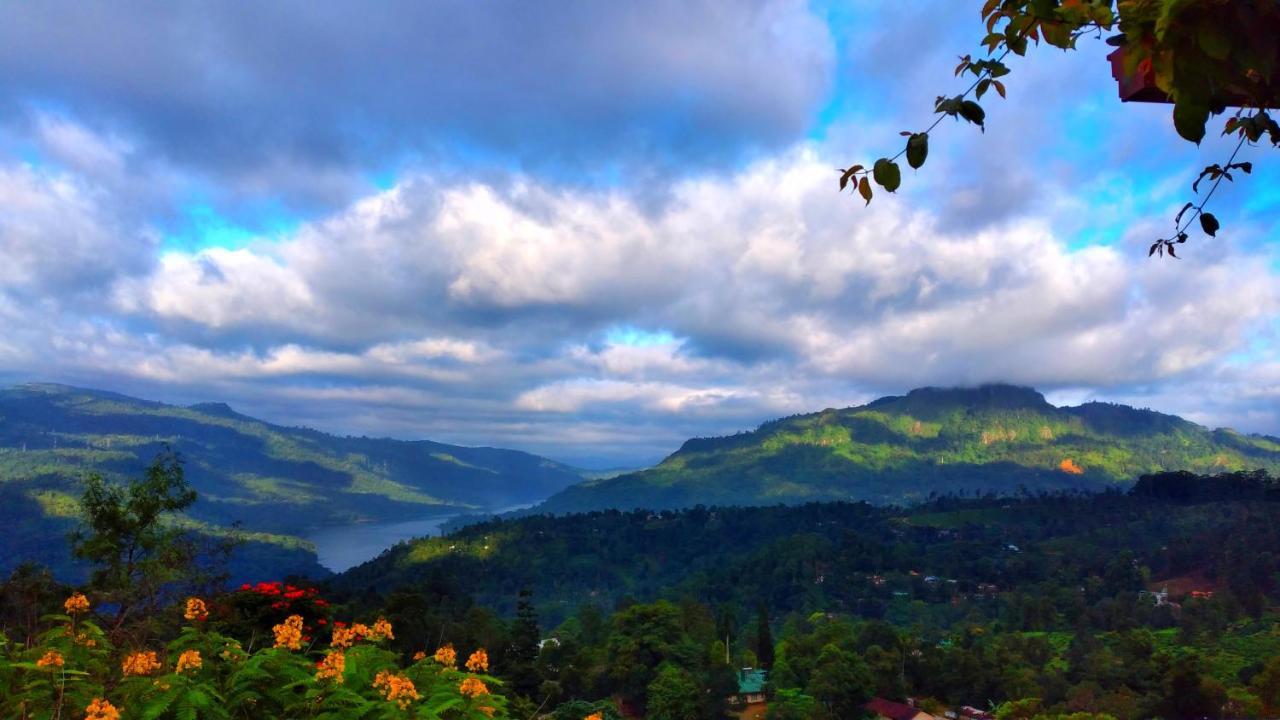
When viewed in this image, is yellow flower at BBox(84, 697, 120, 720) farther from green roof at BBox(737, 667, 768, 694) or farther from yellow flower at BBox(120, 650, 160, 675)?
green roof at BBox(737, 667, 768, 694)

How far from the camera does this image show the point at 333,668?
4.05 meters

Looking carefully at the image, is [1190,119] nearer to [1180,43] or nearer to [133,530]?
[1180,43]

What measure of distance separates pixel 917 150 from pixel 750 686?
193 feet

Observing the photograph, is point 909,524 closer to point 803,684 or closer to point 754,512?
point 754,512

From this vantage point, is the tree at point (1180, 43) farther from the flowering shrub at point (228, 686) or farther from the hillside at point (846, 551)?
the hillside at point (846, 551)

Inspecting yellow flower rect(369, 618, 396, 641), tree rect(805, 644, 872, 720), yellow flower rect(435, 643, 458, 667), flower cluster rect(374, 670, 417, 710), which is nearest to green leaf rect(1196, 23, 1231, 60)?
flower cluster rect(374, 670, 417, 710)

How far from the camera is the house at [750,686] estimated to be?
52000 mm

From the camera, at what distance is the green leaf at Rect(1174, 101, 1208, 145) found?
1.31 metres

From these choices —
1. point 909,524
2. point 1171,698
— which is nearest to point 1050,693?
point 1171,698

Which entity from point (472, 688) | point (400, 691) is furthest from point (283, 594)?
point (400, 691)

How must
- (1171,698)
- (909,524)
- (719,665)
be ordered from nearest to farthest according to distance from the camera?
(1171,698) < (719,665) < (909,524)

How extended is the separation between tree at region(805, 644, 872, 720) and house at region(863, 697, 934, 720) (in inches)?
31.3

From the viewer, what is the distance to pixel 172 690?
141 inches

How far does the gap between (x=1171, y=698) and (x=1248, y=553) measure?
58.4 m
